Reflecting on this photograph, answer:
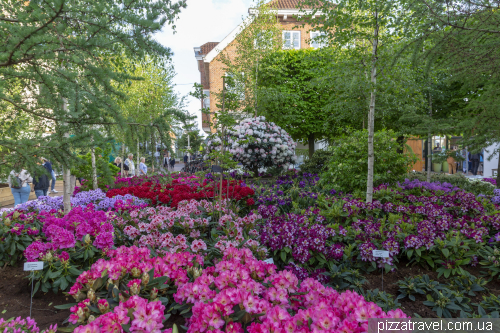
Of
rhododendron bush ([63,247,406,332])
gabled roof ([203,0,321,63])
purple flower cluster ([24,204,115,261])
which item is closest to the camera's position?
rhododendron bush ([63,247,406,332])

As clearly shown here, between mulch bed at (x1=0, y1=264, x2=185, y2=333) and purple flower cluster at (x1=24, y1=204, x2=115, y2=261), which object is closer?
mulch bed at (x1=0, y1=264, x2=185, y2=333)

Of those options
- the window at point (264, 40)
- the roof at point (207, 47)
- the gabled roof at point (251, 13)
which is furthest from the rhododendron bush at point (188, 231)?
the roof at point (207, 47)

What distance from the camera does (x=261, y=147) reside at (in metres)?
7.88

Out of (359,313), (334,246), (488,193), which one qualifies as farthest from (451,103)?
(359,313)

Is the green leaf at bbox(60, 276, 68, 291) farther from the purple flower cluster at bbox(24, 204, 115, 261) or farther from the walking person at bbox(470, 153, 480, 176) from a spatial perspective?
the walking person at bbox(470, 153, 480, 176)

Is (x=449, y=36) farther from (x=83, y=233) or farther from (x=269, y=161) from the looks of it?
(x=269, y=161)

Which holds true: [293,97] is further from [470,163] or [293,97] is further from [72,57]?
[72,57]

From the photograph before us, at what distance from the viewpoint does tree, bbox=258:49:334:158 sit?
39.0 feet

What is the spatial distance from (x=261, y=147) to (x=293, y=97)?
5100 millimetres

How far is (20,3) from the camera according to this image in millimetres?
2465

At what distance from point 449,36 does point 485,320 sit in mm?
2868

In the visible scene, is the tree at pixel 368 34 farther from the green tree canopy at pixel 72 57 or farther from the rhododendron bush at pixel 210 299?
the rhododendron bush at pixel 210 299

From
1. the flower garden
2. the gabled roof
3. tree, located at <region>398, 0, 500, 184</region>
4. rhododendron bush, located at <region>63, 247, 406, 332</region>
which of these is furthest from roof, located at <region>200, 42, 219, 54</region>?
rhododendron bush, located at <region>63, 247, 406, 332</region>

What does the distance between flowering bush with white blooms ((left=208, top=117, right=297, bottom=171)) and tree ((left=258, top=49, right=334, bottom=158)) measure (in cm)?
318
